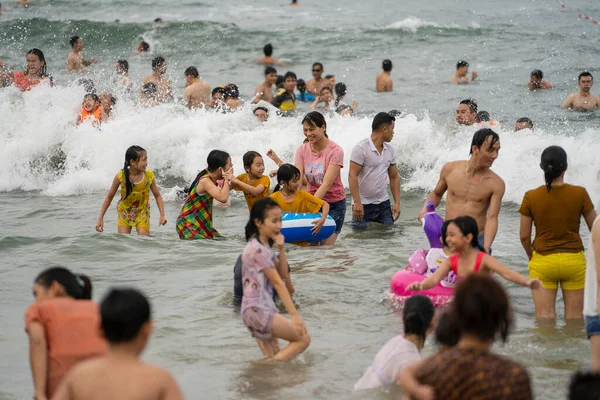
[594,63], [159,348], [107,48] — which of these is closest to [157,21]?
[107,48]

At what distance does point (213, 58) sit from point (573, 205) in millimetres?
19580

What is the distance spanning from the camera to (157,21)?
2811 cm

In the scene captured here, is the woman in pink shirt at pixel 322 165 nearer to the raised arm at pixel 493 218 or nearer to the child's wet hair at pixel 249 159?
the child's wet hair at pixel 249 159

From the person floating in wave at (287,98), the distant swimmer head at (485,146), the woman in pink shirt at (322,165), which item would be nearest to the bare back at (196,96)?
the person floating in wave at (287,98)

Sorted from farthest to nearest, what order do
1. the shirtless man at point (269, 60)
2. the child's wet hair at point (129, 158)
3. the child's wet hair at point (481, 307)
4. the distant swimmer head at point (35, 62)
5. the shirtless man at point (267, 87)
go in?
the shirtless man at point (269, 60) < the shirtless man at point (267, 87) < the distant swimmer head at point (35, 62) < the child's wet hair at point (129, 158) < the child's wet hair at point (481, 307)

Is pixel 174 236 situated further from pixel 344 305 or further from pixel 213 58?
pixel 213 58

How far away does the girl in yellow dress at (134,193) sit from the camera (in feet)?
32.6

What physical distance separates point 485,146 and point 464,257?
116cm

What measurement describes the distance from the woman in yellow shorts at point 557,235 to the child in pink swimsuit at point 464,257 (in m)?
0.53

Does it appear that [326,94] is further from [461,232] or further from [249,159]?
[461,232]

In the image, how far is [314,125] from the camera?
966 cm

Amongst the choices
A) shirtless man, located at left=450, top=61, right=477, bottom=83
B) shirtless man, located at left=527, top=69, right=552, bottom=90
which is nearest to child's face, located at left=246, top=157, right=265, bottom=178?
shirtless man, located at left=527, top=69, right=552, bottom=90

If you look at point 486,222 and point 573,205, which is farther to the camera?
point 486,222

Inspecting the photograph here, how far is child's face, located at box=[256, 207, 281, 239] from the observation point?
6.16 meters
